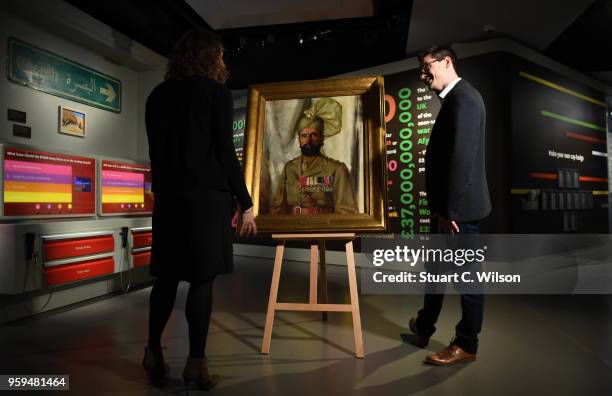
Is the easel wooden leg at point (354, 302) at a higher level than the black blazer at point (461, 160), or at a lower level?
lower

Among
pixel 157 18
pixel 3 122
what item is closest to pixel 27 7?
pixel 3 122

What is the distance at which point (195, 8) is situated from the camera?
3.96 metres

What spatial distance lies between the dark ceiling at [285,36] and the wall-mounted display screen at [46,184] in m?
1.56

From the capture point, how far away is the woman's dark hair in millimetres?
1617

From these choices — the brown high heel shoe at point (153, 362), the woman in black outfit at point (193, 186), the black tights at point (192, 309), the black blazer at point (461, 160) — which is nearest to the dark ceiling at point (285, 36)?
the black blazer at point (461, 160)

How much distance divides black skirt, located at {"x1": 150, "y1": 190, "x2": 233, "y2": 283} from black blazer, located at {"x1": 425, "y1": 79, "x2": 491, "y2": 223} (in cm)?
103

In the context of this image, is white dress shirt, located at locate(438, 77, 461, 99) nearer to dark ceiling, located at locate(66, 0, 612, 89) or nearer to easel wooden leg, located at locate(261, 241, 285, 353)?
easel wooden leg, located at locate(261, 241, 285, 353)

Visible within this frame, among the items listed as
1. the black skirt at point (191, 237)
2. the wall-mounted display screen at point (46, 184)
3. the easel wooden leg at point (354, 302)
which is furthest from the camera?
the wall-mounted display screen at point (46, 184)

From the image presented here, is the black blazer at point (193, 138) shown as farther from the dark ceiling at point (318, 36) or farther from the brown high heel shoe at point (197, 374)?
the dark ceiling at point (318, 36)

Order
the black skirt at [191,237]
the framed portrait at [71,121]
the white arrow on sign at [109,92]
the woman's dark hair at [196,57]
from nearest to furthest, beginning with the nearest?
the black skirt at [191,237], the woman's dark hair at [196,57], the framed portrait at [71,121], the white arrow on sign at [109,92]

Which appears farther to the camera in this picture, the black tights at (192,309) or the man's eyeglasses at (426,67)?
the man's eyeglasses at (426,67)

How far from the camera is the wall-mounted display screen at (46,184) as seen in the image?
2627 mm

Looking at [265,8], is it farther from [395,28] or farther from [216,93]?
[216,93]

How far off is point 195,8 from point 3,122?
200cm
